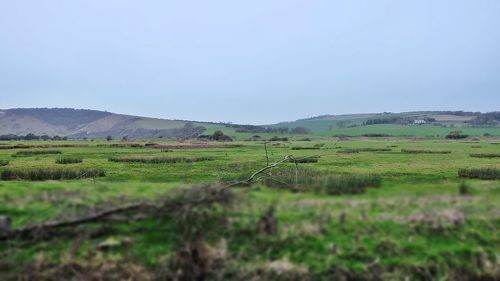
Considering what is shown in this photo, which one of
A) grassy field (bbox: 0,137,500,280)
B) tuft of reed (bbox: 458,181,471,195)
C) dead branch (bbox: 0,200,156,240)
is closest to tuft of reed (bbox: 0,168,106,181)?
grassy field (bbox: 0,137,500,280)

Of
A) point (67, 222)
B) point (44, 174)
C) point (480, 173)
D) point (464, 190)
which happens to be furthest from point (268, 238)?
point (480, 173)

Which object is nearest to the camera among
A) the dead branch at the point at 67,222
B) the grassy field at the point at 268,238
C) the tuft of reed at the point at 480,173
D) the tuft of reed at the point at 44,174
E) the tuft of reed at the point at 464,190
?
the grassy field at the point at 268,238

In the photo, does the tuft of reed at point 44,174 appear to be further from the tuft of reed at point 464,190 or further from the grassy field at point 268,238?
the tuft of reed at point 464,190

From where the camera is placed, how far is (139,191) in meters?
12.3

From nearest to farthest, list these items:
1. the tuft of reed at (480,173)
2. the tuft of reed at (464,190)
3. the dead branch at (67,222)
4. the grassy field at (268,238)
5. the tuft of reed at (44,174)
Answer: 1. the grassy field at (268,238)
2. the dead branch at (67,222)
3. the tuft of reed at (464,190)
4. the tuft of reed at (44,174)
5. the tuft of reed at (480,173)

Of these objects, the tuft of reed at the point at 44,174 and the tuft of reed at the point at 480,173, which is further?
the tuft of reed at the point at 480,173

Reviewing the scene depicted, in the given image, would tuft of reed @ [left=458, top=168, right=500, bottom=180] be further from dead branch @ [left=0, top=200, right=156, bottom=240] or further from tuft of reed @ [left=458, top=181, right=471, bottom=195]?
dead branch @ [left=0, top=200, right=156, bottom=240]

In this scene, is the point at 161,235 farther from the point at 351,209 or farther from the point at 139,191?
the point at 351,209

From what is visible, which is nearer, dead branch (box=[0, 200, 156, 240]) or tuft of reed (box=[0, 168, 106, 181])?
dead branch (box=[0, 200, 156, 240])

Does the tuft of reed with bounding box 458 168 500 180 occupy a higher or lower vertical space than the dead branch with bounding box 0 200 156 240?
lower

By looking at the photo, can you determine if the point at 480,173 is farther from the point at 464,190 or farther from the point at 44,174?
the point at 44,174

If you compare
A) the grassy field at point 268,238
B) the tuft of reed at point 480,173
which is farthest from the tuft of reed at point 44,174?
the tuft of reed at point 480,173

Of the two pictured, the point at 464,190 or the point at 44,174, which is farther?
the point at 44,174

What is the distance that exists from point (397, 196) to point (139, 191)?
7.30 meters
